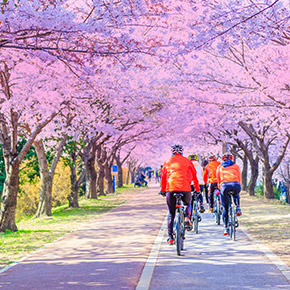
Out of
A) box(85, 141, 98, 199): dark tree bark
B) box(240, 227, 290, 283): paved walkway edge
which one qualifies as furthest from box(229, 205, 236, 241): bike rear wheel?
box(85, 141, 98, 199): dark tree bark

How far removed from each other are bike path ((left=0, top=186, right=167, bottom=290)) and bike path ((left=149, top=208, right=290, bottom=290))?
1.37 feet

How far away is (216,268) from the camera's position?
7336 mm

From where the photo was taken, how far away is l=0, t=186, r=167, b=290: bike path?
21.6 feet

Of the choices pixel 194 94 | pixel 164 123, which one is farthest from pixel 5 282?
pixel 164 123

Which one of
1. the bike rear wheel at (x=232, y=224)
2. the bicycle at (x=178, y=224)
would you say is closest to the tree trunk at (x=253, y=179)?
the bike rear wheel at (x=232, y=224)

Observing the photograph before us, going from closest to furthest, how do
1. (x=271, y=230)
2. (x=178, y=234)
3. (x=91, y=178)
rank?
(x=178, y=234) → (x=271, y=230) → (x=91, y=178)

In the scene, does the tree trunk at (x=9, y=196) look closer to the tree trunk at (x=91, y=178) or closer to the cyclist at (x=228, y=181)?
the cyclist at (x=228, y=181)

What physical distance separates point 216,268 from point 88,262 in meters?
2.33

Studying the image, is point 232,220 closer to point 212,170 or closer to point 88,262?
point 212,170

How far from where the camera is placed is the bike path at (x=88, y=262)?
6.57m

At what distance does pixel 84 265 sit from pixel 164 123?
25465 mm

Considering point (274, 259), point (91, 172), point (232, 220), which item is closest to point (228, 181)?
point (232, 220)

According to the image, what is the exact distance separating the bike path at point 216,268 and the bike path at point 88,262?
0.42 m

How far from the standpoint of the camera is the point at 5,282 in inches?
267
